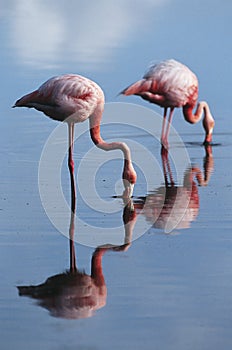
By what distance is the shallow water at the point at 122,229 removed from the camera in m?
5.39

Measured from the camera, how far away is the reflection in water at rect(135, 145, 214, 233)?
785cm

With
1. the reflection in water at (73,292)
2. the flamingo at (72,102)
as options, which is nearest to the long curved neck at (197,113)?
the flamingo at (72,102)

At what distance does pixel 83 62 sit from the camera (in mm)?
17281

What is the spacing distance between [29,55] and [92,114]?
8.96 metres

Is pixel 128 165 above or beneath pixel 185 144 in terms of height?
above

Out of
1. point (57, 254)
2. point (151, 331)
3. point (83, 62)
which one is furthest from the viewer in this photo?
point (83, 62)

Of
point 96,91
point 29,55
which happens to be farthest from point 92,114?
point 29,55

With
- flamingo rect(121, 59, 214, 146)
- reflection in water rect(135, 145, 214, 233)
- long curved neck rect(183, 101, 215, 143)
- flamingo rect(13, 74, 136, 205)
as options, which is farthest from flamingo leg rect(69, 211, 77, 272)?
long curved neck rect(183, 101, 215, 143)

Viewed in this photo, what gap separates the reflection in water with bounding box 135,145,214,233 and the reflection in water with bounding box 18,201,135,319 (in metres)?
1.23

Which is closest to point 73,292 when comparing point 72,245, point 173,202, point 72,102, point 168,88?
point 72,245

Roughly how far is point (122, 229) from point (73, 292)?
171 centimetres

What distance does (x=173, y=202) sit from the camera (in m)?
8.71

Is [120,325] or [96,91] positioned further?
[96,91]

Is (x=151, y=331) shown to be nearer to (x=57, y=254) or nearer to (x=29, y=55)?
(x=57, y=254)
